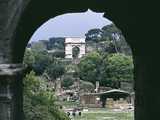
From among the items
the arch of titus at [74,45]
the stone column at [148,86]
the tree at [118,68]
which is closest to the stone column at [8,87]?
the stone column at [148,86]

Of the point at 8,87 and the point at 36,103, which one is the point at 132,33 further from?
the point at 36,103

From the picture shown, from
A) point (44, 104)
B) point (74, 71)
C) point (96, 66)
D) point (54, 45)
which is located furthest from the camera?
point (54, 45)

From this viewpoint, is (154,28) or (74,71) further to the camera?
(74,71)

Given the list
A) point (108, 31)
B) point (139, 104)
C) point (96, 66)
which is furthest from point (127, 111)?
point (108, 31)

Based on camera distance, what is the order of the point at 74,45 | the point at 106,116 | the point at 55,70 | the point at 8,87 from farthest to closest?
1. the point at 74,45
2. the point at 55,70
3. the point at 106,116
4. the point at 8,87

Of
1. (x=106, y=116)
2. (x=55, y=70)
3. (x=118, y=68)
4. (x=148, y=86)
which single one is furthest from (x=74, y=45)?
(x=148, y=86)

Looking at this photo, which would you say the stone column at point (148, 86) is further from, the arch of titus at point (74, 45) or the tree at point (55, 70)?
the arch of titus at point (74, 45)

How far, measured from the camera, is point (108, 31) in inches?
6270

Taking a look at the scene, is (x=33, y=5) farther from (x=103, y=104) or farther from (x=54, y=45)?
(x=54, y=45)

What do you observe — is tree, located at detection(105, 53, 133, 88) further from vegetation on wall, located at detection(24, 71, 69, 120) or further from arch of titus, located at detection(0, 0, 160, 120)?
arch of titus, located at detection(0, 0, 160, 120)

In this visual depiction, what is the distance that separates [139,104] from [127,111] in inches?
2518

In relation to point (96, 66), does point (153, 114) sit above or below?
below

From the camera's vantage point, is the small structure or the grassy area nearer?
the grassy area

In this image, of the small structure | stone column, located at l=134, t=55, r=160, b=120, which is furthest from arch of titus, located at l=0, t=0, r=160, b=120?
the small structure
